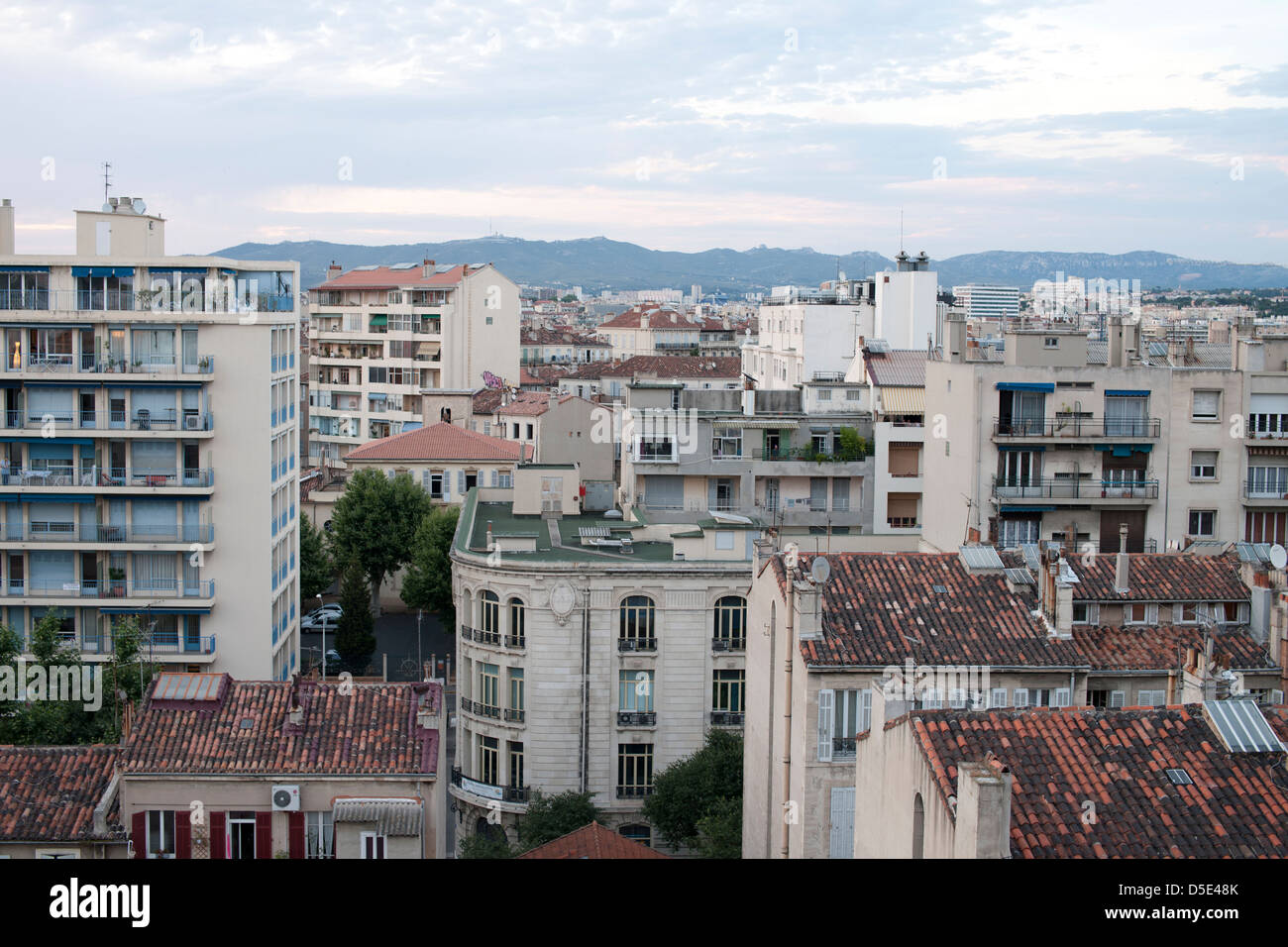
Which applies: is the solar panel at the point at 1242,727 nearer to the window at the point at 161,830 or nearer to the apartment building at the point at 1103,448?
the window at the point at 161,830

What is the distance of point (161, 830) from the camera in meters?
23.6

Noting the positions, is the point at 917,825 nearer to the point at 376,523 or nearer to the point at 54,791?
the point at 54,791

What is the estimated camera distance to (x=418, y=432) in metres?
71.5

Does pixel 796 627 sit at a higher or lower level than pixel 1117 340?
lower

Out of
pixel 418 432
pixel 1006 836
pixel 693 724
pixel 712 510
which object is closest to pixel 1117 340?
pixel 712 510

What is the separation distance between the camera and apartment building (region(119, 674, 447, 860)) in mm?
23453

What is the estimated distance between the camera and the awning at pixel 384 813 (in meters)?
23.0

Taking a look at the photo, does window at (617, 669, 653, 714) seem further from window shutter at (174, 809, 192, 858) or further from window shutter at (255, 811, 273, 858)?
window shutter at (174, 809, 192, 858)

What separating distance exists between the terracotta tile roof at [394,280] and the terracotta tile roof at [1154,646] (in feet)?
231

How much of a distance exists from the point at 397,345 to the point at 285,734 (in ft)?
226

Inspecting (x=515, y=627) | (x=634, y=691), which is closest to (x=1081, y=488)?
(x=634, y=691)

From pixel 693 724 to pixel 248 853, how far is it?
15.1 metres

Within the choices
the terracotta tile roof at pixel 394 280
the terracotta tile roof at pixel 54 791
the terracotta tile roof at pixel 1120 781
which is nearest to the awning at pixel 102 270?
the terracotta tile roof at pixel 54 791
